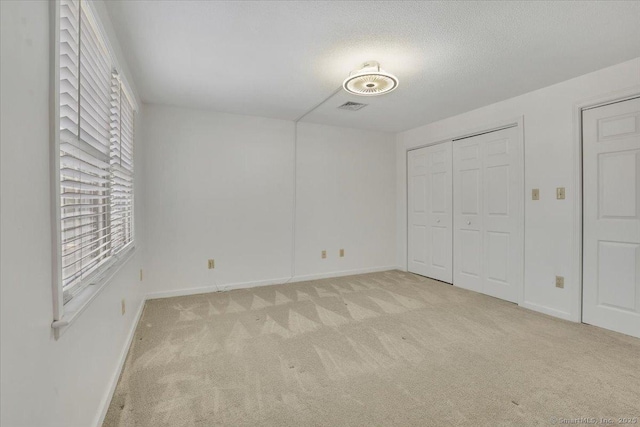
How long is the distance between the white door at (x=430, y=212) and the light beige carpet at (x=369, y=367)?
1181mm

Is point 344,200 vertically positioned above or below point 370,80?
below

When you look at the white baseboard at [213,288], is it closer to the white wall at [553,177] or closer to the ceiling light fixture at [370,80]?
the ceiling light fixture at [370,80]

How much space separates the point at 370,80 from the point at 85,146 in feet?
6.60

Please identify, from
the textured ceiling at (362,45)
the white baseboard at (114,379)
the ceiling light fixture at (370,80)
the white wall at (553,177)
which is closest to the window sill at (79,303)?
the white baseboard at (114,379)

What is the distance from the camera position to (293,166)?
429 centimetres

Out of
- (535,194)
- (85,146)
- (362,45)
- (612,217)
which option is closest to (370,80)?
(362,45)

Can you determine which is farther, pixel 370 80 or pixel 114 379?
pixel 370 80

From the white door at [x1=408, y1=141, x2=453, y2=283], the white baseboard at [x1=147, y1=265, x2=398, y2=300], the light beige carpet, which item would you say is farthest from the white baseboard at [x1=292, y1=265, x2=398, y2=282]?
the light beige carpet

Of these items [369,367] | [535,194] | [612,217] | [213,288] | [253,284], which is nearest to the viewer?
[369,367]

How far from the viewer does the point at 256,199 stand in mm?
4055

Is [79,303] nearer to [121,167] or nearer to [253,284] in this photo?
[121,167]

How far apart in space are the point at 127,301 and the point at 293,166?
262 centimetres

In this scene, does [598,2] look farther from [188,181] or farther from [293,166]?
[188,181]

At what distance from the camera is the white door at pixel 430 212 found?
4234 mm
